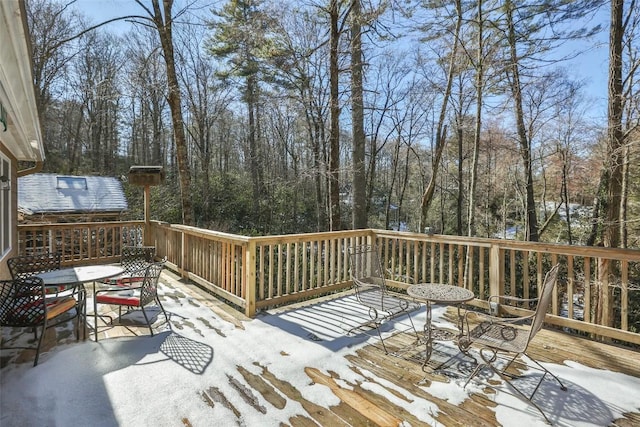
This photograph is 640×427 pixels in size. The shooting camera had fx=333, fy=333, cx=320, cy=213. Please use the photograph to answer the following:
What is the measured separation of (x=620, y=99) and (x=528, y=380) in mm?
4523

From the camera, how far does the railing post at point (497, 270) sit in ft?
13.4

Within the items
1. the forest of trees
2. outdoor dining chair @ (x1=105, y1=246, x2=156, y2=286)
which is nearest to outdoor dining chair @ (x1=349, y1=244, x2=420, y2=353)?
the forest of trees

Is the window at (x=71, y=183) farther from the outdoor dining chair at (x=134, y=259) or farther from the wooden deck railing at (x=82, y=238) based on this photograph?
the outdoor dining chair at (x=134, y=259)

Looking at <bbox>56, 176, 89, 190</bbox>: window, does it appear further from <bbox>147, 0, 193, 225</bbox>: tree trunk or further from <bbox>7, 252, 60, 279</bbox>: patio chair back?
<bbox>7, 252, 60, 279</bbox>: patio chair back

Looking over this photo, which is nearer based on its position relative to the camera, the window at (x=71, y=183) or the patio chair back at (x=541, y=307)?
the patio chair back at (x=541, y=307)

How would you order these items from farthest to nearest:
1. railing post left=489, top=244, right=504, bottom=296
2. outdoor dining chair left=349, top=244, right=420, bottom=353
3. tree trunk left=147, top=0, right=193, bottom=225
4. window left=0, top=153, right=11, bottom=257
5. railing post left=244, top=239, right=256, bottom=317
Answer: tree trunk left=147, top=0, right=193, bottom=225
window left=0, top=153, right=11, bottom=257
railing post left=489, top=244, right=504, bottom=296
railing post left=244, top=239, right=256, bottom=317
outdoor dining chair left=349, top=244, right=420, bottom=353

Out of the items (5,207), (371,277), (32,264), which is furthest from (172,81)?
(371,277)

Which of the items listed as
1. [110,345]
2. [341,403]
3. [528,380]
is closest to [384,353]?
[341,403]

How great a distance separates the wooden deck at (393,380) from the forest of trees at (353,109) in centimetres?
270

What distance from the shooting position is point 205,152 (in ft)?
49.7

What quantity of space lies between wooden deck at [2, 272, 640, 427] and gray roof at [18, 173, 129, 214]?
859 centimetres

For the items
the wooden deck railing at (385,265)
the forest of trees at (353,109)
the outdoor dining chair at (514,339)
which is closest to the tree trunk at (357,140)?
the forest of trees at (353,109)

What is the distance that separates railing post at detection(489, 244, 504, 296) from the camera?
4.09 metres

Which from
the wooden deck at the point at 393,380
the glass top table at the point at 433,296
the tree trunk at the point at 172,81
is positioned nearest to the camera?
the wooden deck at the point at 393,380
